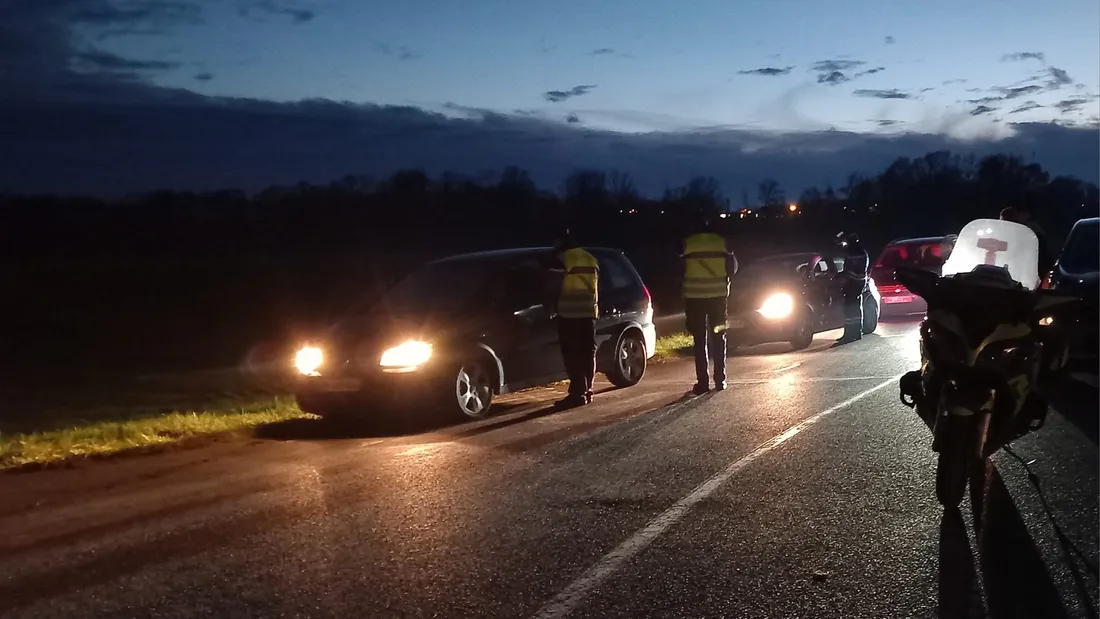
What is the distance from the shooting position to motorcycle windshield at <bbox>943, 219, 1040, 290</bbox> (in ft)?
24.7

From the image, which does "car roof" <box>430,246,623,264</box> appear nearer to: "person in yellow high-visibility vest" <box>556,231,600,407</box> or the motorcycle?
"person in yellow high-visibility vest" <box>556,231,600,407</box>

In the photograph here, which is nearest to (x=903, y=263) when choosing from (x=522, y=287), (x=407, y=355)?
(x=522, y=287)

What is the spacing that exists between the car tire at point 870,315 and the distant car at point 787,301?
0.28 feet

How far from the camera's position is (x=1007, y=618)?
15.4 ft

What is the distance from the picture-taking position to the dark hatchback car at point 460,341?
34.6ft

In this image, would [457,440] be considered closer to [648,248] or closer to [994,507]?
[994,507]

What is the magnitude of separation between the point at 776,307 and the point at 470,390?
690cm

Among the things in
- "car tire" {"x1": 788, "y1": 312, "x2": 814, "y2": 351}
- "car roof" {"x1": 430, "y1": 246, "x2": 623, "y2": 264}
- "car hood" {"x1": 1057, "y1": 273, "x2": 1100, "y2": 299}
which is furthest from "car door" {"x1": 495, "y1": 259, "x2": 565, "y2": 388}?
"car tire" {"x1": 788, "y1": 312, "x2": 814, "y2": 351}

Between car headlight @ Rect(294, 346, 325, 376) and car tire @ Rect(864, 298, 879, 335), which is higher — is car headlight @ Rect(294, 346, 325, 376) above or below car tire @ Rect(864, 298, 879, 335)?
above

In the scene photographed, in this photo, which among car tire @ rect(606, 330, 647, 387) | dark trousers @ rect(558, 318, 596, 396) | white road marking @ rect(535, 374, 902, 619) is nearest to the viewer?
white road marking @ rect(535, 374, 902, 619)

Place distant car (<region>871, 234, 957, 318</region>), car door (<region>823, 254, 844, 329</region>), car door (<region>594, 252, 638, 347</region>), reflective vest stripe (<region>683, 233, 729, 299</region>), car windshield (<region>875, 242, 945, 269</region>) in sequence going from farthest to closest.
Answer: distant car (<region>871, 234, 957, 318</region>)
car windshield (<region>875, 242, 945, 269</region>)
car door (<region>823, 254, 844, 329</region>)
car door (<region>594, 252, 638, 347</region>)
reflective vest stripe (<region>683, 233, 729, 299</region>)

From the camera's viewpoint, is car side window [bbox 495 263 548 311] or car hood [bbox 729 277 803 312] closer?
car side window [bbox 495 263 548 311]

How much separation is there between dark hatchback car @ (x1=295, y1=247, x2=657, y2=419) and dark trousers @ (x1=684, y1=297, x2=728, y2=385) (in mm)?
978

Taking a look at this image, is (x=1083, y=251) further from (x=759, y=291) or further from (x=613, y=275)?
(x=759, y=291)
